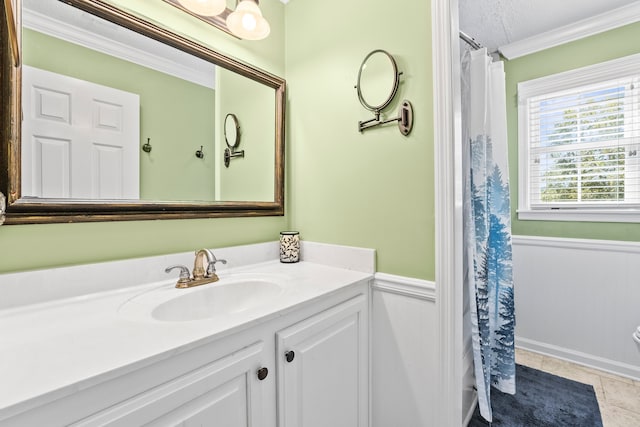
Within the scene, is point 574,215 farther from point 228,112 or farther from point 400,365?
point 228,112

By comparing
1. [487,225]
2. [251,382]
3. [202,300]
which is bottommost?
[251,382]

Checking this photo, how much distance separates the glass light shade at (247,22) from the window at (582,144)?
2035 mm

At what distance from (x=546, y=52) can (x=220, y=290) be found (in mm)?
2727

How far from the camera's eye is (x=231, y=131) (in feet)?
4.62

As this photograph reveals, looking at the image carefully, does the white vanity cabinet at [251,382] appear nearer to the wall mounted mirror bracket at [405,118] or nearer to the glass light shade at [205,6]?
the wall mounted mirror bracket at [405,118]

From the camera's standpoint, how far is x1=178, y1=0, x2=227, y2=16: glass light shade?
3.85 feet

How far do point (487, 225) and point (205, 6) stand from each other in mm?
1616

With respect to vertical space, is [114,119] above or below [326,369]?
above

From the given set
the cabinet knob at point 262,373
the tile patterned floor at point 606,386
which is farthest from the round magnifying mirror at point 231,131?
the tile patterned floor at point 606,386

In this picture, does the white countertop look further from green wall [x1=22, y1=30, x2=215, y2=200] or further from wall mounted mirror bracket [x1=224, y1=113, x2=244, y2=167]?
wall mounted mirror bracket [x1=224, y1=113, x2=244, y2=167]

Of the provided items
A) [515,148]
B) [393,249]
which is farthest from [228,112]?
[515,148]

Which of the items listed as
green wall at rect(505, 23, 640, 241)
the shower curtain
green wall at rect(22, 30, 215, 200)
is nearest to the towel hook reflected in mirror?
the shower curtain

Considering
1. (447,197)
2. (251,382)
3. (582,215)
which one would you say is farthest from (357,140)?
(582,215)

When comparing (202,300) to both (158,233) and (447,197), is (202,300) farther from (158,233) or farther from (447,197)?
(447,197)
